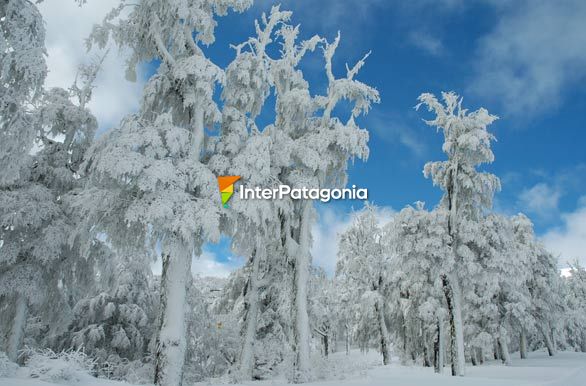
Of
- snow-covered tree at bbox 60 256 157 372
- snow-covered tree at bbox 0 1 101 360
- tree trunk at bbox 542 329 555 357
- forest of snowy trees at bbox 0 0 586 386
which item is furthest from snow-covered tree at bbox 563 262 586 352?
snow-covered tree at bbox 0 1 101 360

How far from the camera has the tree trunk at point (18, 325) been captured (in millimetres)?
14203

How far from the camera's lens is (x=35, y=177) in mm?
15641

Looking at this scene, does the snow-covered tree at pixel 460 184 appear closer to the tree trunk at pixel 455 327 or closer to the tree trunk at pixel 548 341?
the tree trunk at pixel 455 327

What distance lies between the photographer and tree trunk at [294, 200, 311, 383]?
1419cm

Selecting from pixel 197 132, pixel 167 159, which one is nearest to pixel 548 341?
pixel 197 132

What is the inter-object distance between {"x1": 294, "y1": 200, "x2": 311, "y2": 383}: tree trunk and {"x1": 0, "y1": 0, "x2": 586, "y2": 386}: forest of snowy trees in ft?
0.22

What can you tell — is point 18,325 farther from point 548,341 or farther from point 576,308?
point 576,308

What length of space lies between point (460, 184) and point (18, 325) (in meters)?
19.7

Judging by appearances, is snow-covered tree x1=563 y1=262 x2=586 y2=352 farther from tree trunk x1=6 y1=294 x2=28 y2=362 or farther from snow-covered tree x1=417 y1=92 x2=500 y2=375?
tree trunk x1=6 y1=294 x2=28 y2=362

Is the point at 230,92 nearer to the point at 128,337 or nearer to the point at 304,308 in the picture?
the point at 304,308

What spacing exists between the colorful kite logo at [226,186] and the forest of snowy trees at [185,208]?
0.80 ft

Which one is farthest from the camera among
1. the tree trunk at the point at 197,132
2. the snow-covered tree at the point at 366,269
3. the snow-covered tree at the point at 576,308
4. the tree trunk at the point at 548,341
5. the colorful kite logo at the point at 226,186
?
the snow-covered tree at the point at 576,308

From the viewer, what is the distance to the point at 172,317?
1145 cm

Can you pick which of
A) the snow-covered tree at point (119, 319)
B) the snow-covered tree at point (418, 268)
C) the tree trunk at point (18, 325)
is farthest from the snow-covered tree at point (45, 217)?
the snow-covered tree at point (418, 268)
